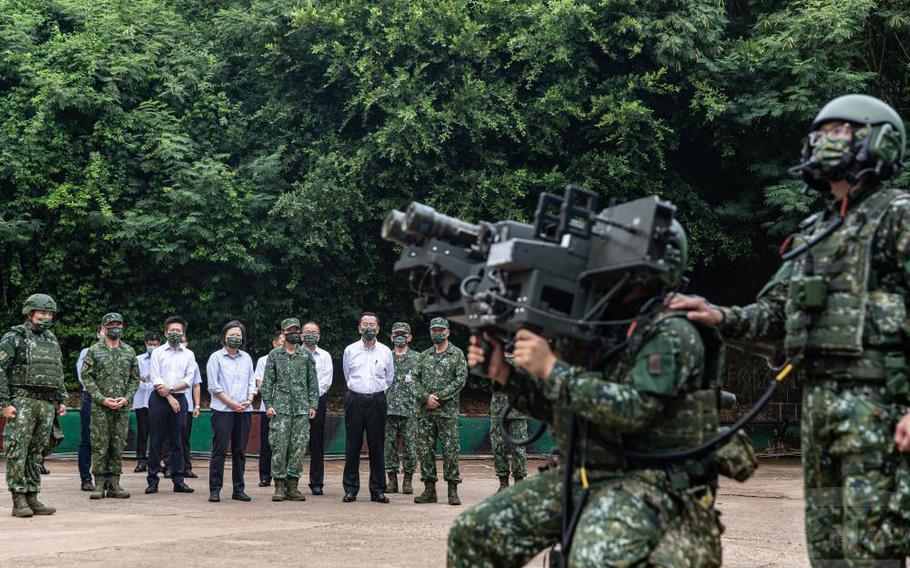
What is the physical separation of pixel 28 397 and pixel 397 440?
535 cm

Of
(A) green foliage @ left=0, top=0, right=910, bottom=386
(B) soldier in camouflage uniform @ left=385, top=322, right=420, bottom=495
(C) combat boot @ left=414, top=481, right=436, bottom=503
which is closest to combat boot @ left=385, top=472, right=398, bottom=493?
(B) soldier in camouflage uniform @ left=385, top=322, right=420, bottom=495

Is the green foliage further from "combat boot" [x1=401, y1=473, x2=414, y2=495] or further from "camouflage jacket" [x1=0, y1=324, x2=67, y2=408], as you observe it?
"camouflage jacket" [x1=0, y1=324, x2=67, y2=408]

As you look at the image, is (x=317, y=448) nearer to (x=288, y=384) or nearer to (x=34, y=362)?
(x=288, y=384)

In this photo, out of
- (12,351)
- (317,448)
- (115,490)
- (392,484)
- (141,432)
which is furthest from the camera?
(141,432)

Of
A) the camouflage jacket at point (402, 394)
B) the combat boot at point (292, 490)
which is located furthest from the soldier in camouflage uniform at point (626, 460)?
the camouflage jacket at point (402, 394)

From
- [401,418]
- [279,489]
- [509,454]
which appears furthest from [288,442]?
[509,454]

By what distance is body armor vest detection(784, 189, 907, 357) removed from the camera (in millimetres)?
4836

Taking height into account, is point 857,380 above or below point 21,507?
above

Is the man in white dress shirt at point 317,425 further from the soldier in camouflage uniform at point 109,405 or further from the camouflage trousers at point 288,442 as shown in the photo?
the soldier in camouflage uniform at point 109,405

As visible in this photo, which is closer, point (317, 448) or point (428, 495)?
point (428, 495)

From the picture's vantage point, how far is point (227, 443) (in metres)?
14.0

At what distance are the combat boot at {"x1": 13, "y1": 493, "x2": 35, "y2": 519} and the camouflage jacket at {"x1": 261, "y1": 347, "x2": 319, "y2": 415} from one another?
3.40 metres

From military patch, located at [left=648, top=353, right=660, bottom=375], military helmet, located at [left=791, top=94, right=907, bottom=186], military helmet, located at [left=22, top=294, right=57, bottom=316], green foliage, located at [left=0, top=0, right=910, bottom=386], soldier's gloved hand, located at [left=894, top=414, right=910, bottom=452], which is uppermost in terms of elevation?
green foliage, located at [left=0, top=0, right=910, bottom=386]

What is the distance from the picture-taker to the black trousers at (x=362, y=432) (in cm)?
1384
